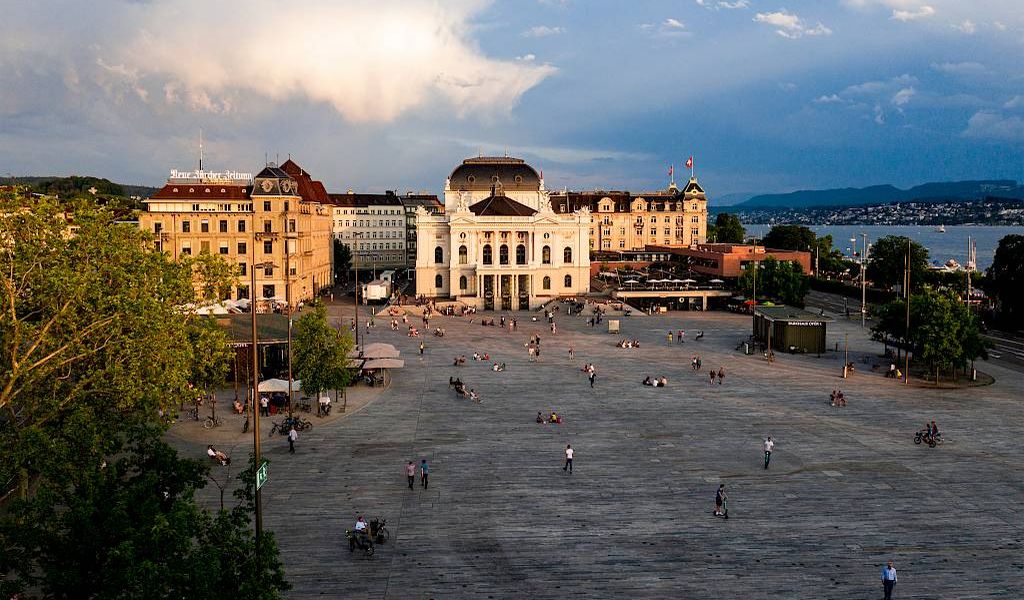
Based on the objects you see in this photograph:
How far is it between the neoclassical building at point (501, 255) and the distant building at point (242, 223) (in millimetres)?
22179

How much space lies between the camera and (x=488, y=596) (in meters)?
25.1

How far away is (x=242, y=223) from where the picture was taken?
10400 centimetres

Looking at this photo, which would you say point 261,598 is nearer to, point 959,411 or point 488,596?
Result: point 488,596

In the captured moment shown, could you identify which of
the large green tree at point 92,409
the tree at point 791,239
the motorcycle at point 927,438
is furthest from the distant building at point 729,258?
the large green tree at point 92,409

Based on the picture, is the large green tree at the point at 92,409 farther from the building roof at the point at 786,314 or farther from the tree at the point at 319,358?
the building roof at the point at 786,314

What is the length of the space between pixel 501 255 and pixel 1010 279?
222ft

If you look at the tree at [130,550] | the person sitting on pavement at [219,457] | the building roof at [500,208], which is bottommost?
the person sitting on pavement at [219,457]

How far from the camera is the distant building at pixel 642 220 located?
175 meters

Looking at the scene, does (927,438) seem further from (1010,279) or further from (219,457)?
(1010,279)

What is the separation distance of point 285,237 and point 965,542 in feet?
300

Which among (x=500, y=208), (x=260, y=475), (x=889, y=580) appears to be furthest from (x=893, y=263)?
(x=260, y=475)

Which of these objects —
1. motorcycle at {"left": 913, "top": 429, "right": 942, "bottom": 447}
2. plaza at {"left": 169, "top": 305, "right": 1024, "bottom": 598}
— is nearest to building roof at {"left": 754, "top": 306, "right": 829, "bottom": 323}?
plaza at {"left": 169, "top": 305, "right": 1024, "bottom": 598}

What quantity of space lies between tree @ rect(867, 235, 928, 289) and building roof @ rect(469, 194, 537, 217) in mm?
56112

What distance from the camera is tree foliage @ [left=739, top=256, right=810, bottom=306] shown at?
106 m
